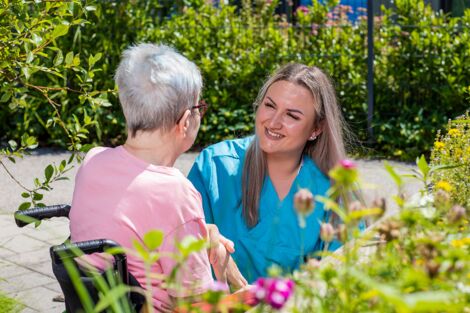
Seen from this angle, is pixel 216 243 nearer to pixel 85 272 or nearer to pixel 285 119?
pixel 85 272

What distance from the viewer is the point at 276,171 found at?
347 cm

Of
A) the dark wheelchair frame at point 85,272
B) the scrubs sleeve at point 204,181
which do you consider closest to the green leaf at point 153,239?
the dark wheelchair frame at point 85,272

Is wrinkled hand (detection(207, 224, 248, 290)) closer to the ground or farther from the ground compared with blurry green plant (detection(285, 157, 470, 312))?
closer to the ground

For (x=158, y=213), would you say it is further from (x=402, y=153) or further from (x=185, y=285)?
(x=402, y=153)

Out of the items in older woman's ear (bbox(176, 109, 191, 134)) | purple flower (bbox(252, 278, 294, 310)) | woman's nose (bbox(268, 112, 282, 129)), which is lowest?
woman's nose (bbox(268, 112, 282, 129))

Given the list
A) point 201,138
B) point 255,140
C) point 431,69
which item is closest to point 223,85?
point 201,138

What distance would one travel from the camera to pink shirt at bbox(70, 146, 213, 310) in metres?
2.53

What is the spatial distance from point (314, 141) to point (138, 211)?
119cm

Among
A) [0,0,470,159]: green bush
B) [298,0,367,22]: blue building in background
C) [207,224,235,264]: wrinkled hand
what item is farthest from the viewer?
[298,0,367,22]: blue building in background

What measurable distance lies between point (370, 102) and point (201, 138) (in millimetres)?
1514

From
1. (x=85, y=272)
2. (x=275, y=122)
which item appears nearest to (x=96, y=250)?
(x=85, y=272)

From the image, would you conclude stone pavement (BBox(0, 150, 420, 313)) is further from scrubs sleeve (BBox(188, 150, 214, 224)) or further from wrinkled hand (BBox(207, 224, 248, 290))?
wrinkled hand (BBox(207, 224, 248, 290))

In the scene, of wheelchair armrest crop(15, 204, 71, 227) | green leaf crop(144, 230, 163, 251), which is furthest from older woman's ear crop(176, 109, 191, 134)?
green leaf crop(144, 230, 163, 251)

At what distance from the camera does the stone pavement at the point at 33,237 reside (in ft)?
15.4
